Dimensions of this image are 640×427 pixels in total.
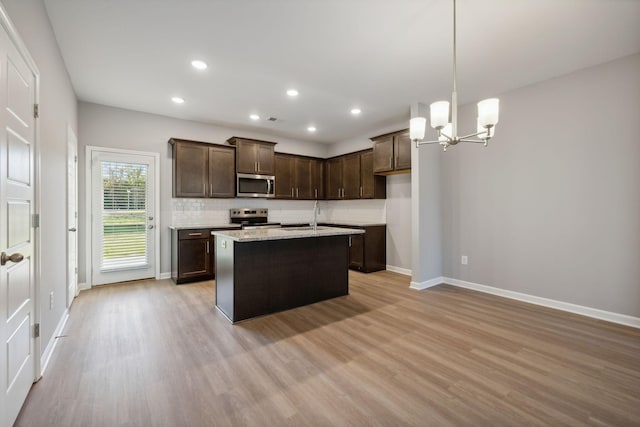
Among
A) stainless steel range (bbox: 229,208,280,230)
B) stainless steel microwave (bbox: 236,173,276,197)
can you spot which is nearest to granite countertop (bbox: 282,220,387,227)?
stainless steel range (bbox: 229,208,280,230)

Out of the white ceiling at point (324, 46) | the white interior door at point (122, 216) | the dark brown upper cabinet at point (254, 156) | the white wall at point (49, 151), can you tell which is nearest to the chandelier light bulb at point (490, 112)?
the white ceiling at point (324, 46)

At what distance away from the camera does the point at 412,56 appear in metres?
2.99

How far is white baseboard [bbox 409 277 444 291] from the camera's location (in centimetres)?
429

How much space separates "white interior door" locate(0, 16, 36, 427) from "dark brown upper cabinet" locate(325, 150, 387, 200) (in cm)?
472

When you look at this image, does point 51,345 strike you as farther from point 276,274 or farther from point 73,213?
point 276,274

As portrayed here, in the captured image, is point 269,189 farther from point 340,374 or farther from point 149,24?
point 340,374

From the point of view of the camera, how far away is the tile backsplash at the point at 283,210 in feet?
16.8

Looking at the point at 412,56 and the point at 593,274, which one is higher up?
the point at 412,56

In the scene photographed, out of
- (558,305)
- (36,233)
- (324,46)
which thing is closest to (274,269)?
(36,233)

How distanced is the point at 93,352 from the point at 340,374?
2.10m

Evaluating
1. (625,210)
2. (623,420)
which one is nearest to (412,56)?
(625,210)

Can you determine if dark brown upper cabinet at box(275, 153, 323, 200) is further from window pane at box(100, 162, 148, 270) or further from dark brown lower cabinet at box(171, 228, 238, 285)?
Answer: window pane at box(100, 162, 148, 270)

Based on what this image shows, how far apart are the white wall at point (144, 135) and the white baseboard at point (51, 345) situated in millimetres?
1524

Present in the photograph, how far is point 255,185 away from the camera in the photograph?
5.60 m
